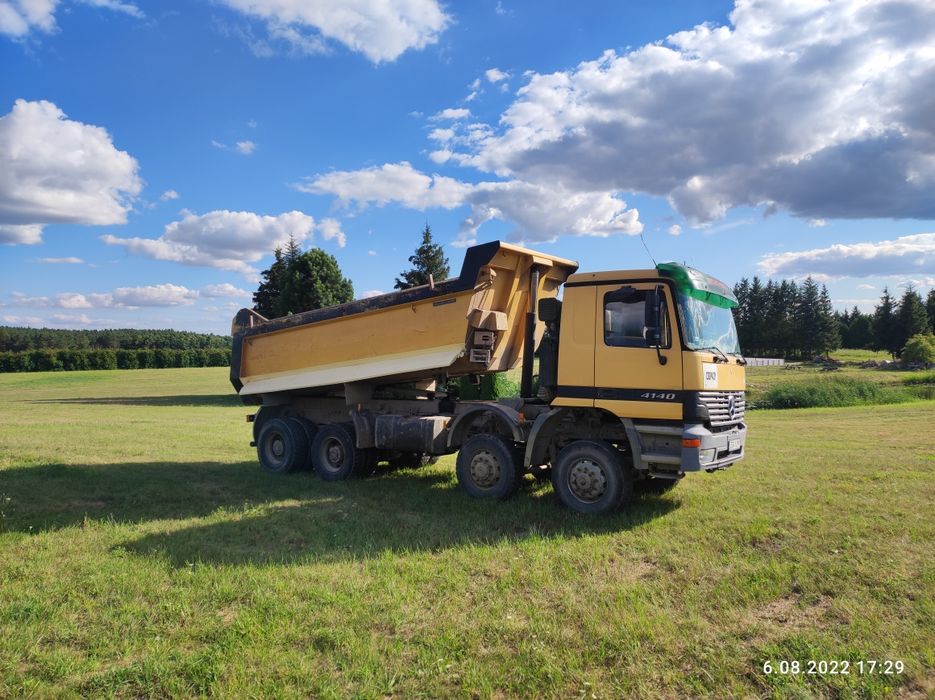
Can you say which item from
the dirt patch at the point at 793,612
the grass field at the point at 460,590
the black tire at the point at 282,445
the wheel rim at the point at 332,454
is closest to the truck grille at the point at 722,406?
the grass field at the point at 460,590

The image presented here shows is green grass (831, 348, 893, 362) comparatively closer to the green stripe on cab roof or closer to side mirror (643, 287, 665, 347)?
the green stripe on cab roof

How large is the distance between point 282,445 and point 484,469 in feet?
14.8

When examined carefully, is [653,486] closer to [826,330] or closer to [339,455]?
[339,455]

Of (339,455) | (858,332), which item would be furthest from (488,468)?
(858,332)

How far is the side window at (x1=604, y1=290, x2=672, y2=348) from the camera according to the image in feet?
23.9

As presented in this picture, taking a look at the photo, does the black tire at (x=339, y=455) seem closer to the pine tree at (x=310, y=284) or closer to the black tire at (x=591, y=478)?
the black tire at (x=591, y=478)

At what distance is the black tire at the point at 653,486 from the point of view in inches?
341

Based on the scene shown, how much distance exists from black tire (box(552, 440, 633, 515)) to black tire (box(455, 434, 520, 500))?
0.71 meters

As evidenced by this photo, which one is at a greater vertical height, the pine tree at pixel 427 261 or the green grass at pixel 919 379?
the pine tree at pixel 427 261

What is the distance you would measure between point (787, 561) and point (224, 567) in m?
5.16

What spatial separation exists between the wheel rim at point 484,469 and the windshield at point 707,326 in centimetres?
301

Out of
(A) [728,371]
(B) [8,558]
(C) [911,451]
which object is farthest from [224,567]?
(C) [911,451]

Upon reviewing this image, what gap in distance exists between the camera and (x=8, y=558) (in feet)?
19.8

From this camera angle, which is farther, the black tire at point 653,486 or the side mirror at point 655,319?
the black tire at point 653,486
